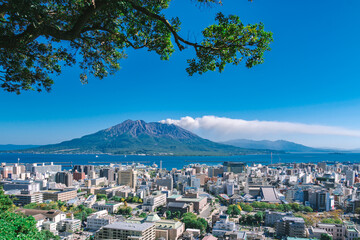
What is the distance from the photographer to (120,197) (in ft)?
49.3

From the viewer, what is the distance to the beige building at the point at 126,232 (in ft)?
24.8

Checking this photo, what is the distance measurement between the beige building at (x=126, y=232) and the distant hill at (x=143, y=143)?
176ft

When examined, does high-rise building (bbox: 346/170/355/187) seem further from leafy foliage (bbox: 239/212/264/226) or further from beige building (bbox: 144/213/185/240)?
beige building (bbox: 144/213/185/240)

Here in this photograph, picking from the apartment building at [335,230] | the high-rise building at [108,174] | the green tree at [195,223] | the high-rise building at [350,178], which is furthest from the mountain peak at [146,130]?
the apartment building at [335,230]

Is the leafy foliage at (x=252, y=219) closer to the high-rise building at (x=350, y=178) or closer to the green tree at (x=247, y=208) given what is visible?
the green tree at (x=247, y=208)

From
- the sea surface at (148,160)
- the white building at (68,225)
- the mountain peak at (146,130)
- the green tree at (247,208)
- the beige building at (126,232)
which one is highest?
the mountain peak at (146,130)

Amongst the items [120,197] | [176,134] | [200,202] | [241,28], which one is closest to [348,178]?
[200,202]

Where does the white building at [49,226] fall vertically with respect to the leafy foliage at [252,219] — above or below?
above

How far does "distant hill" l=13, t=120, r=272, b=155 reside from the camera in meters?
65.9

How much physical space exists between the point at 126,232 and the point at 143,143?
64543mm

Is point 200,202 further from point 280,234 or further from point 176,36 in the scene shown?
point 176,36

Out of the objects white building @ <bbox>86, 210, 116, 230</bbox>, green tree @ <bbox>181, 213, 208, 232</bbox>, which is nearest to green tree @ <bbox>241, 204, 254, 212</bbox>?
green tree @ <bbox>181, 213, 208, 232</bbox>

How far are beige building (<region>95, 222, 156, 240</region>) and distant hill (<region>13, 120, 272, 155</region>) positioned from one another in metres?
53.6

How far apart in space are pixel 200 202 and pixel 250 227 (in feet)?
10.9
